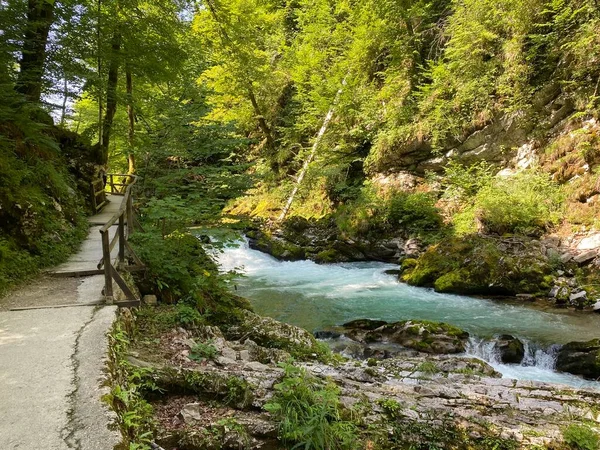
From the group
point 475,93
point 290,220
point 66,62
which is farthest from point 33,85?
point 475,93

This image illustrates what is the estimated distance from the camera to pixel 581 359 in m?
6.82

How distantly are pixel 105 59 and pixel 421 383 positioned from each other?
417 inches

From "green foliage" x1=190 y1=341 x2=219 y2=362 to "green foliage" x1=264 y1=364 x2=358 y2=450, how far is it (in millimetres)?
1202

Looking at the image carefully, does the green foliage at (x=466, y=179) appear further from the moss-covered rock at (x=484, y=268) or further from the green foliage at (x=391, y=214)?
the moss-covered rock at (x=484, y=268)

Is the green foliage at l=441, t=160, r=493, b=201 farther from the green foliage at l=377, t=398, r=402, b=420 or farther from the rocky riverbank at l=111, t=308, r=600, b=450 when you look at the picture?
the green foliage at l=377, t=398, r=402, b=420

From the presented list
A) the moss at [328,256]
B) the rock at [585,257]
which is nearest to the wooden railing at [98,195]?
the moss at [328,256]

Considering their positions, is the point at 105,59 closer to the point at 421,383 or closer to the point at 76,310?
the point at 76,310

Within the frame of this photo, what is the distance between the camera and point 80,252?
7.58 meters

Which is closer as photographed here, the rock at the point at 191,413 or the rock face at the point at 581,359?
the rock at the point at 191,413

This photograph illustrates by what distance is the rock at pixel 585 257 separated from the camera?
10.2m

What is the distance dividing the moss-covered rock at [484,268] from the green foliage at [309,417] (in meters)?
8.21

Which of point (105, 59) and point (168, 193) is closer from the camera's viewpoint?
point (168, 193)

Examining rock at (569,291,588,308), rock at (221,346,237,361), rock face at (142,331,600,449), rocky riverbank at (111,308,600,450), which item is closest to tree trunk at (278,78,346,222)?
rock at (569,291,588,308)

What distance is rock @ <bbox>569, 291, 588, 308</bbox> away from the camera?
932 cm
